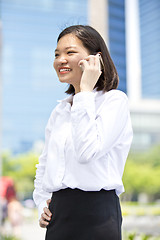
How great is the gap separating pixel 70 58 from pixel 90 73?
81 millimetres

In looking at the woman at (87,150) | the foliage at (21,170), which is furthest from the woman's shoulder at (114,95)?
the foliage at (21,170)

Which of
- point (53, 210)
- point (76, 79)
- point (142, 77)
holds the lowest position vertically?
point (53, 210)

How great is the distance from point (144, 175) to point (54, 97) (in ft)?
92.3

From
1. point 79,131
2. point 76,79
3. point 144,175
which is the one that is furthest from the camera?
point 144,175

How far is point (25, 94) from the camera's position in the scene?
48.5 meters

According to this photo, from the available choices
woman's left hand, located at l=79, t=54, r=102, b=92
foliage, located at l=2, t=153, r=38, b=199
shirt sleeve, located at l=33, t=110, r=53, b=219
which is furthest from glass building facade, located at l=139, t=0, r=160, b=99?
woman's left hand, located at l=79, t=54, r=102, b=92

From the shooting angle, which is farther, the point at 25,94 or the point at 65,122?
the point at 25,94

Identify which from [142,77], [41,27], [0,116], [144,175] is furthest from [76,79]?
[142,77]

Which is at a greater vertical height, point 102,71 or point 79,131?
point 102,71

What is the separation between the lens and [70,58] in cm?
100

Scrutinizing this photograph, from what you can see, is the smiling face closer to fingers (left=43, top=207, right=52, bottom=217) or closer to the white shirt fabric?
the white shirt fabric

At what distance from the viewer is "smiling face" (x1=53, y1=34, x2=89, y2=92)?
3.30 ft

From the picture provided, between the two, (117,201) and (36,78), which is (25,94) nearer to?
(36,78)

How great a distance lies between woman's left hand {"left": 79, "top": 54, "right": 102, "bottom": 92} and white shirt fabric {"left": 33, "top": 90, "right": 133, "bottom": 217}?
0.08ft
